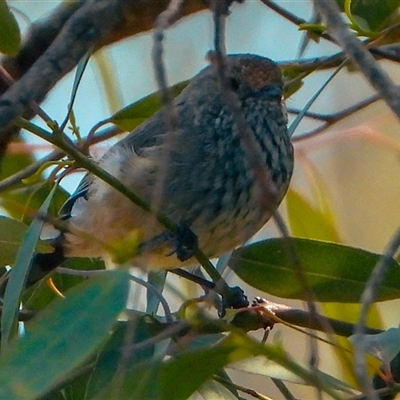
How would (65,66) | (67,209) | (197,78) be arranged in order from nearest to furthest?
1. (65,66)
2. (67,209)
3. (197,78)

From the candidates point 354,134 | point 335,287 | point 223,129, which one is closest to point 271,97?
point 223,129

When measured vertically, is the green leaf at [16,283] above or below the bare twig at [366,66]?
above

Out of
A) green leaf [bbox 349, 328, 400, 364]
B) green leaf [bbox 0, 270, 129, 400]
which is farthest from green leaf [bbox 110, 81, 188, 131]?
green leaf [bbox 0, 270, 129, 400]

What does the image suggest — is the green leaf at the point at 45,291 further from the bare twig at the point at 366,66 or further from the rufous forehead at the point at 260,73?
the bare twig at the point at 366,66

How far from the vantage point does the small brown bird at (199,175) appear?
226cm

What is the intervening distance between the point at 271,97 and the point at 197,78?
0.29 meters

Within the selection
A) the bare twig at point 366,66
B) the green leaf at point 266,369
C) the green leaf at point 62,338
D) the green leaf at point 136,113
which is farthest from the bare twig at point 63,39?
the green leaf at point 266,369

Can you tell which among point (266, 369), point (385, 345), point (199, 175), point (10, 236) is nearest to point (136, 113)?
point (199, 175)

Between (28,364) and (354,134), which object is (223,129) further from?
(28,364)

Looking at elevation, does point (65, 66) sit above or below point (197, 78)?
below

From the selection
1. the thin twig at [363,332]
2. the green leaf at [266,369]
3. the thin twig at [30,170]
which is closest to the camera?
the thin twig at [363,332]

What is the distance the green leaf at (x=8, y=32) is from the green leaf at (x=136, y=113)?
0.34 meters

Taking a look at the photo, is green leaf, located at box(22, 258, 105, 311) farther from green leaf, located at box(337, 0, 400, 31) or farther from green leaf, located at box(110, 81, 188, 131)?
green leaf, located at box(337, 0, 400, 31)

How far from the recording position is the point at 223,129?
95.4 inches
